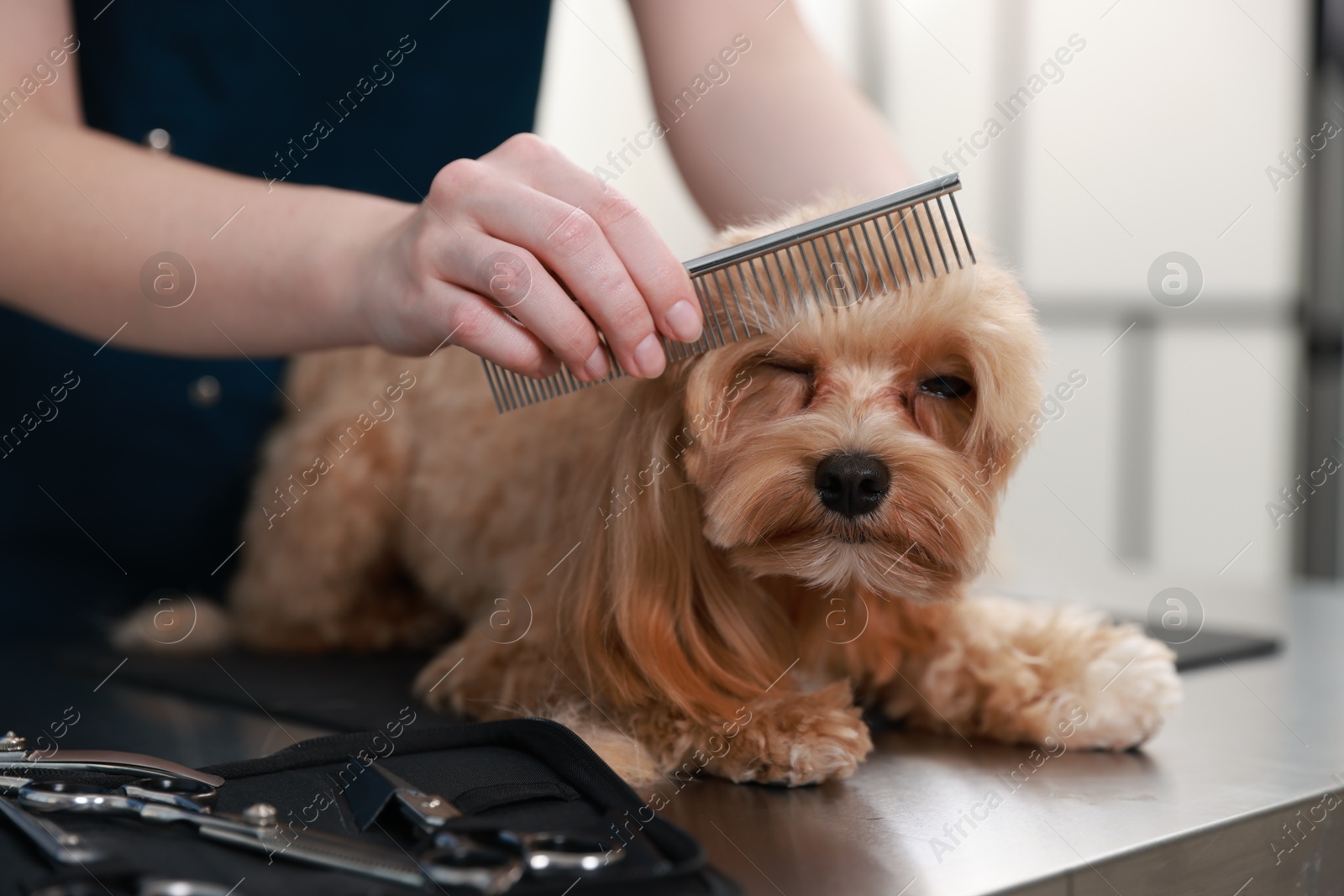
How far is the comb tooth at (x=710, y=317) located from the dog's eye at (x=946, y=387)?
19cm

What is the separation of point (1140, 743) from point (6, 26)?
4.46 ft

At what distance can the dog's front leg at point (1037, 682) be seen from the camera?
1.17 meters

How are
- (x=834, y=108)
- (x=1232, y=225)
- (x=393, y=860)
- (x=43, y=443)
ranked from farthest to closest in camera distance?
1. (x=1232, y=225)
2. (x=43, y=443)
3. (x=834, y=108)
4. (x=393, y=860)

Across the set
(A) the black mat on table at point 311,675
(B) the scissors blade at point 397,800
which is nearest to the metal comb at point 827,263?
(B) the scissors blade at point 397,800

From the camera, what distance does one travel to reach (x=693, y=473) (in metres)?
1.07

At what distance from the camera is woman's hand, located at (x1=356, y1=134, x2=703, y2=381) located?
0.96 metres

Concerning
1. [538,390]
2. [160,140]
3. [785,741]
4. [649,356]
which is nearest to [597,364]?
[649,356]

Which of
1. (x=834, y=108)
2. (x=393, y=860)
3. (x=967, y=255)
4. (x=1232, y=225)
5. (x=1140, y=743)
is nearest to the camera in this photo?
(x=393, y=860)

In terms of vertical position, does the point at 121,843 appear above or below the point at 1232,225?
below

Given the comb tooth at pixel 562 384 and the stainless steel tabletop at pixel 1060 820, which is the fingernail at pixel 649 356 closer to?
the comb tooth at pixel 562 384

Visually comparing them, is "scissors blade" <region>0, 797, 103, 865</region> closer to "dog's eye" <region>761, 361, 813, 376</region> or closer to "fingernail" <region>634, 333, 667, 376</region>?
"fingernail" <region>634, 333, 667, 376</region>

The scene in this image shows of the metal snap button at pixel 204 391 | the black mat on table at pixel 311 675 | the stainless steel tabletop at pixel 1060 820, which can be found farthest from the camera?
the metal snap button at pixel 204 391

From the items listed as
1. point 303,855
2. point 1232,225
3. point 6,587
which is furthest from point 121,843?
point 1232,225

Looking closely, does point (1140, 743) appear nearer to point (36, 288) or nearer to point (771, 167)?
point (771, 167)
